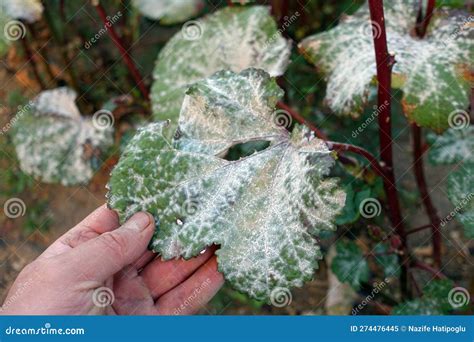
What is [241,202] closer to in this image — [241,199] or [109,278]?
[241,199]

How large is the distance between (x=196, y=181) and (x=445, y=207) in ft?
3.98

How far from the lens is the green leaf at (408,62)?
4.07 feet

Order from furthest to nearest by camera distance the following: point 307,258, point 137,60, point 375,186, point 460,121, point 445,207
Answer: point 137,60 < point 445,207 < point 375,186 < point 460,121 < point 307,258

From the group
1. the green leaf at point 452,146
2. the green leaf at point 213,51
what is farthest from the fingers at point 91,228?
the green leaf at point 452,146

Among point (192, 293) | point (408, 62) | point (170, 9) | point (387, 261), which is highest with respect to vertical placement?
point (170, 9)

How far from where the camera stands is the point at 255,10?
1562 mm

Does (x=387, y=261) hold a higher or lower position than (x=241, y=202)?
lower

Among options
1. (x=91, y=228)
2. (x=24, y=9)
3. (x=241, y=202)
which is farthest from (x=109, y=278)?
(x=24, y=9)

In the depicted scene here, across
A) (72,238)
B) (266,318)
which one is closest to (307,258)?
(266,318)

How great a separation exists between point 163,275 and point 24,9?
808mm

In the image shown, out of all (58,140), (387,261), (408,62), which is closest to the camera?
(408,62)

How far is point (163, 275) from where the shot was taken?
55.3 inches

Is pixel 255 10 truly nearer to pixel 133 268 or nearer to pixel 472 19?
pixel 472 19

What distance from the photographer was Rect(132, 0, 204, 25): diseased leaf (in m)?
1.71
